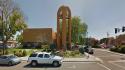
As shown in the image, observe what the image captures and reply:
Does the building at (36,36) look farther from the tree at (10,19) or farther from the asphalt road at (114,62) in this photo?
the asphalt road at (114,62)

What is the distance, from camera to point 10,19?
6844cm

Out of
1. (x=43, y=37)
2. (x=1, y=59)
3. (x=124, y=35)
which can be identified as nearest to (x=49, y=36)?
(x=43, y=37)

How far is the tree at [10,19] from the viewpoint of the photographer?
63.8 metres

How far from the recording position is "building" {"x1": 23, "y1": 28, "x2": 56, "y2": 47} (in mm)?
91938

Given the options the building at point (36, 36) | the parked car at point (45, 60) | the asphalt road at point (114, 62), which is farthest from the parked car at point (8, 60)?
the building at point (36, 36)

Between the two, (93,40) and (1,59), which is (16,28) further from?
(93,40)

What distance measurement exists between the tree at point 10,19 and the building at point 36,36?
57.6 feet

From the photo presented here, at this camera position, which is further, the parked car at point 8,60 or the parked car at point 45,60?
the parked car at point 8,60

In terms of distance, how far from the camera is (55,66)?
31391 mm

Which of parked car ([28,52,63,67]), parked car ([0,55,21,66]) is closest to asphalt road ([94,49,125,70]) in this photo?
parked car ([28,52,63,67])

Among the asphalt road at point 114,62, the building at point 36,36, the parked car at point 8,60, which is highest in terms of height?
the building at point 36,36

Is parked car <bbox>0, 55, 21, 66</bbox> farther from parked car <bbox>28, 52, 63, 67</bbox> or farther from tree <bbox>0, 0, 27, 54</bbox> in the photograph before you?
tree <bbox>0, 0, 27, 54</bbox>

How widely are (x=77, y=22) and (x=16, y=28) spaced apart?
1424 inches

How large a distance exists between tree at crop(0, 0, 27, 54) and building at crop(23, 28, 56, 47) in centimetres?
1757
